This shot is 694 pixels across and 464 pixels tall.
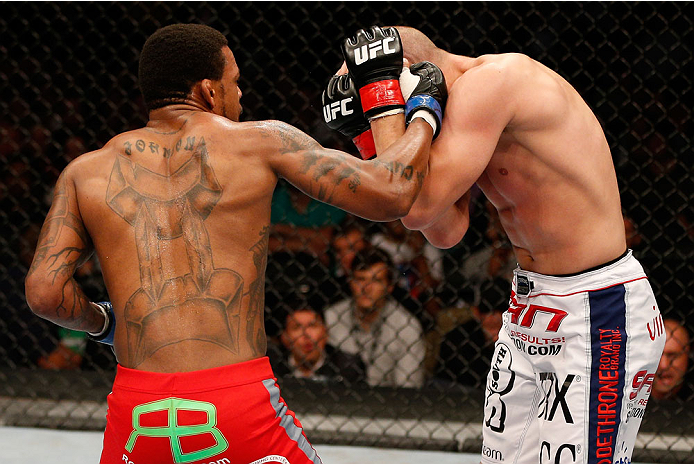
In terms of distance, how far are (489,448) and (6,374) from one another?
2121 mm

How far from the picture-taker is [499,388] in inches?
63.6

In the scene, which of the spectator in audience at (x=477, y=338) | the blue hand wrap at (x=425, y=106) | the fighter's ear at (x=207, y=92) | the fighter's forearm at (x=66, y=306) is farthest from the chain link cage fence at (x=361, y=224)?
the fighter's ear at (x=207, y=92)

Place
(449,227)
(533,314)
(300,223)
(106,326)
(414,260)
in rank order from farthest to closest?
(300,223), (414,260), (449,227), (533,314), (106,326)

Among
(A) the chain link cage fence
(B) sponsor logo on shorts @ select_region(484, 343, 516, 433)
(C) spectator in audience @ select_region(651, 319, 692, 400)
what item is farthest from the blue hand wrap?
(C) spectator in audience @ select_region(651, 319, 692, 400)

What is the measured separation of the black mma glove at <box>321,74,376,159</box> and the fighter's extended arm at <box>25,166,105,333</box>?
0.57m

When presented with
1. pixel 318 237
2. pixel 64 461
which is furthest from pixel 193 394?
pixel 318 237

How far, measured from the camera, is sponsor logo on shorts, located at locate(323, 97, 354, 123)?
1596 millimetres

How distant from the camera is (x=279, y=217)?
3.10 metres

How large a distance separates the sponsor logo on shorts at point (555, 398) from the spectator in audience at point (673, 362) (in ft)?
4.33

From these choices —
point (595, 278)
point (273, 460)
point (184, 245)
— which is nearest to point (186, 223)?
point (184, 245)

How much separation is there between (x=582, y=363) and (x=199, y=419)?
73cm

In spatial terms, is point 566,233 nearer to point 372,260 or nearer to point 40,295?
point 40,295

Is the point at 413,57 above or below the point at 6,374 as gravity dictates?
above

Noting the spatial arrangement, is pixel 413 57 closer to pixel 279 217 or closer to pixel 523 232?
pixel 523 232
